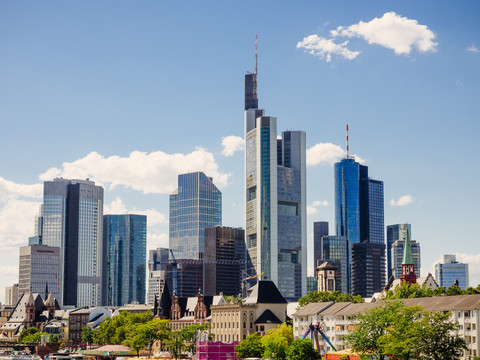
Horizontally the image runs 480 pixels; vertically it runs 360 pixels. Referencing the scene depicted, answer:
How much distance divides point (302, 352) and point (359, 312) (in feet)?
45.7

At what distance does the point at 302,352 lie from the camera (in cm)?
15262

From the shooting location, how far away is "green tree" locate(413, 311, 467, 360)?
12281cm

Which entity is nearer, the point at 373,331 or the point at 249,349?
the point at 373,331

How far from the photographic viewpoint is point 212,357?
170125mm

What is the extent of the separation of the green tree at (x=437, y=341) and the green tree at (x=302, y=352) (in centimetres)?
3185

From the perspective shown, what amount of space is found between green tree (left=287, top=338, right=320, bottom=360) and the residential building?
23.7 ft

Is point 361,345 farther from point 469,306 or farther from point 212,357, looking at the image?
point 212,357

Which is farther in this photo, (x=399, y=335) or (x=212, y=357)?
(x=212, y=357)

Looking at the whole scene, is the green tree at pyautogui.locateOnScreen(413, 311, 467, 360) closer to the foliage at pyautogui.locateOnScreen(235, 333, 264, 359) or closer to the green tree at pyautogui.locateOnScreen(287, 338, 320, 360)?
the green tree at pyautogui.locateOnScreen(287, 338, 320, 360)

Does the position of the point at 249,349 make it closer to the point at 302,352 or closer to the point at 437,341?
the point at 302,352

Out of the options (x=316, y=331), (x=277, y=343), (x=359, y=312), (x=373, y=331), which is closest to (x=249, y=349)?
(x=277, y=343)

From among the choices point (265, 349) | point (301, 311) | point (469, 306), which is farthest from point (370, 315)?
point (301, 311)

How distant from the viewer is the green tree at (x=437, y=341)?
403ft

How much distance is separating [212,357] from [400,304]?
45899mm
